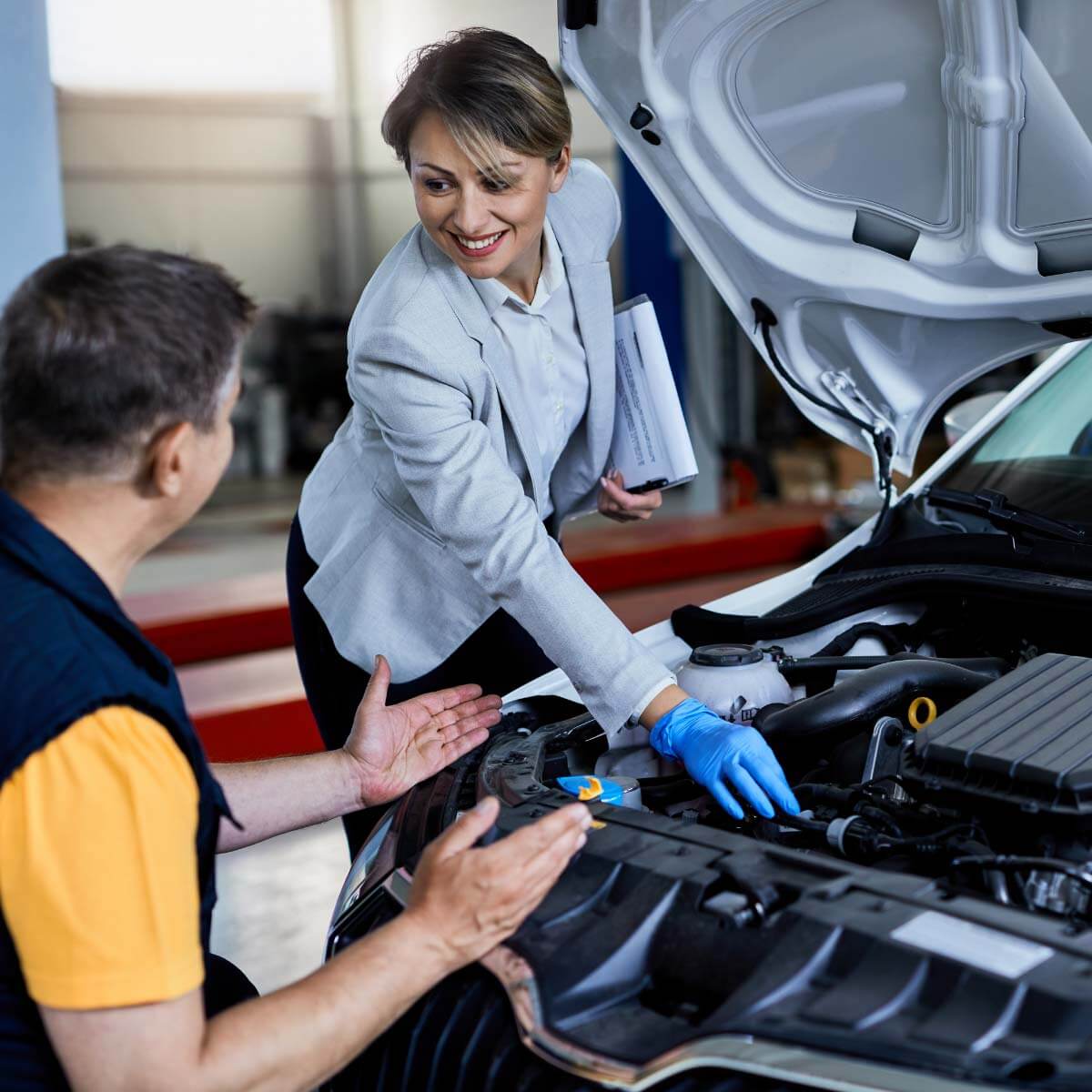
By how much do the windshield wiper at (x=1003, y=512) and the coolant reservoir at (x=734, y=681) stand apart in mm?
443

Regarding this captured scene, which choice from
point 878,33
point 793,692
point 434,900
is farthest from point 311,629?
point 878,33

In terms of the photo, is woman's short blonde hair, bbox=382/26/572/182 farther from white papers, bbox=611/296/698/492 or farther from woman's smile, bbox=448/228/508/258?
white papers, bbox=611/296/698/492

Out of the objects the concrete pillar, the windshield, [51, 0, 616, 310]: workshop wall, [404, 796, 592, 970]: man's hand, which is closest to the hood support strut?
the windshield

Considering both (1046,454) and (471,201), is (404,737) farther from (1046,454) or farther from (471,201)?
(1046,454)

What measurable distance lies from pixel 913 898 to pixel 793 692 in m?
0.68

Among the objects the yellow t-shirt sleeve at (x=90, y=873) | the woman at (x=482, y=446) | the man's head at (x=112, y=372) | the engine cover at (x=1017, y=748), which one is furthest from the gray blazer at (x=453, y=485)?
the yellow t-shirt sleeve at (x=90, y=873)

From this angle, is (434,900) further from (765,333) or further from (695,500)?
(695,500)

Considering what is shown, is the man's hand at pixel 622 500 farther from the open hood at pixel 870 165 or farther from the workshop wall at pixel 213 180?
the workshop wall at pixel 213 180

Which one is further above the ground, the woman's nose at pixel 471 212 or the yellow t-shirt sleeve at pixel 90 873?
the woman's nose at pixel 471 212

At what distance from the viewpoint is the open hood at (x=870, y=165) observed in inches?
69.0

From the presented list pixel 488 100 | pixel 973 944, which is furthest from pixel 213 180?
pixel 973 944

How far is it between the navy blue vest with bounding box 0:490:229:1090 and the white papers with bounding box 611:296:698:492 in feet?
3.58

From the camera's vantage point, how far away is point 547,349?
205 centimetres

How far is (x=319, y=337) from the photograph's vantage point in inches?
367
